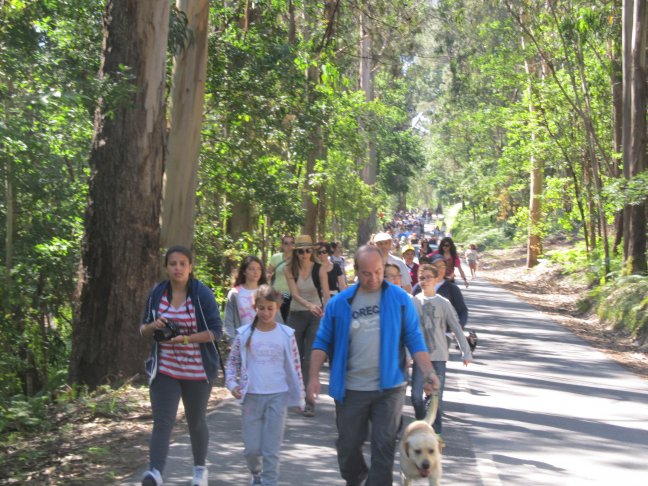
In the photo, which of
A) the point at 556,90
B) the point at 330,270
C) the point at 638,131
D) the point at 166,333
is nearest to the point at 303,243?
the point at 330,270

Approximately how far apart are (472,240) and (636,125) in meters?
45.0

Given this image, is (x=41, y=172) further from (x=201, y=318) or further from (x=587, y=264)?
Result: (x=587, y=264)

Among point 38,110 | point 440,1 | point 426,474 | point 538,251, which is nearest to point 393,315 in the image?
point 426,474

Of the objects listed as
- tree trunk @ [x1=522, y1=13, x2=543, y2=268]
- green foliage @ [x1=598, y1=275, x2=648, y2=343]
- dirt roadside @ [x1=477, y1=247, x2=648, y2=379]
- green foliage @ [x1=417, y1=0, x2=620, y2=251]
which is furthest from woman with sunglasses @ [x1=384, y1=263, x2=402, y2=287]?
tree trunk @ [x1=522, y1=13, x2=543, y2=268]

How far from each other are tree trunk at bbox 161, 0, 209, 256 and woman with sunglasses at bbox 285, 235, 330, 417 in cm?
444

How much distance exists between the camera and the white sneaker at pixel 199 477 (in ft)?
21.7

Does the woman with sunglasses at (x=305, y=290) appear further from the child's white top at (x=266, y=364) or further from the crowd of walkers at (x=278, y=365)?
the child's white top at (x=266, y=364)

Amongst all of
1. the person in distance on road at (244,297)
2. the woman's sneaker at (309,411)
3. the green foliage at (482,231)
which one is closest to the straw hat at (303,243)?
the person in distance on road at (244,297)

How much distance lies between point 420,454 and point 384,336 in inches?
33.5

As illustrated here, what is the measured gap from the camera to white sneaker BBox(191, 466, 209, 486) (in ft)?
21.7

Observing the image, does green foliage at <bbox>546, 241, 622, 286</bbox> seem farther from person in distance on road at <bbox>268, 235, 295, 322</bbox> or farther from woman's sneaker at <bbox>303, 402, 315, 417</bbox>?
woman's sneaker at <bbox>303, 402, 315, 417</bbox>

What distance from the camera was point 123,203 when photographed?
11320 millimetres

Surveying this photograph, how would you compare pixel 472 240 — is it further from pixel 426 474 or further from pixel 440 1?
pixel 426 474

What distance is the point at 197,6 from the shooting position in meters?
14.9
